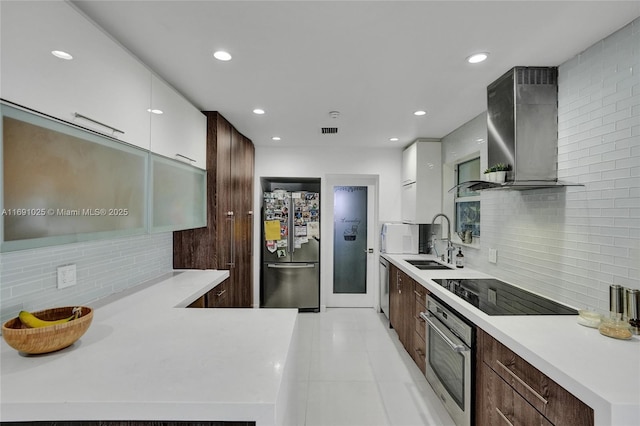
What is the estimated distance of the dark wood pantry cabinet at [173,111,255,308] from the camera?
2.74 meters

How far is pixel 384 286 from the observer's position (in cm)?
412

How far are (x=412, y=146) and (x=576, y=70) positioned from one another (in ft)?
7.08

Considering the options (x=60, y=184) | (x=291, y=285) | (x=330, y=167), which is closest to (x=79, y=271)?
(x=60, y=184)

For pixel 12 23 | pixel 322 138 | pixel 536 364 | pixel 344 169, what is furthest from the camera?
pixel 344 169

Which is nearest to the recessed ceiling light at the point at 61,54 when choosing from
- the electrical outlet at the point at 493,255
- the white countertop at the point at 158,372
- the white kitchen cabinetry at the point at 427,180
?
the white countertop at the point at 158,372

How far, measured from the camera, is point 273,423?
83 cm

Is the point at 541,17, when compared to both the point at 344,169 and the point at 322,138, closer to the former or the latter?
the point at 322,138

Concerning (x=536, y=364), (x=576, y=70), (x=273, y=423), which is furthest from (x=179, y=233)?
(x=576, y=70)

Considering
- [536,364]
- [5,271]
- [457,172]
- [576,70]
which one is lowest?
[536,364]

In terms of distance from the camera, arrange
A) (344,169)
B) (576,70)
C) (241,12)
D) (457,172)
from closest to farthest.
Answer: (241,12) < (576,70) < (457,172) < (344,169)

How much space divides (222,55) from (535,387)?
2327 mm

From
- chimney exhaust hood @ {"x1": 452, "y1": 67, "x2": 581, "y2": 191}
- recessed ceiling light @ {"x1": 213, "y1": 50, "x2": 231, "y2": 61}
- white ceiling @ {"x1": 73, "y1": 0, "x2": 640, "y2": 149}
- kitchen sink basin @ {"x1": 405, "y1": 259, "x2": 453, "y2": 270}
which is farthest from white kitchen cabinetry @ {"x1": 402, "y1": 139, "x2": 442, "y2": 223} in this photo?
recessed ceiling light @ {"x1": 213, "y1": 50, "x2": 231, "y2": 61}

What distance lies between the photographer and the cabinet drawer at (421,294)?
2577 mm

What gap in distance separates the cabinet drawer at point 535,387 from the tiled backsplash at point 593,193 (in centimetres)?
63
